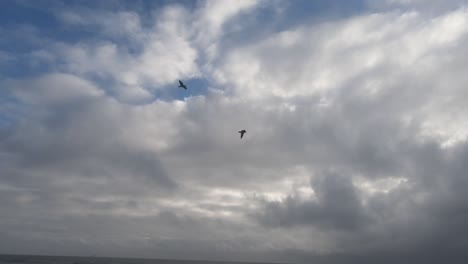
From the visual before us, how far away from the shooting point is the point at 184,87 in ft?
244
